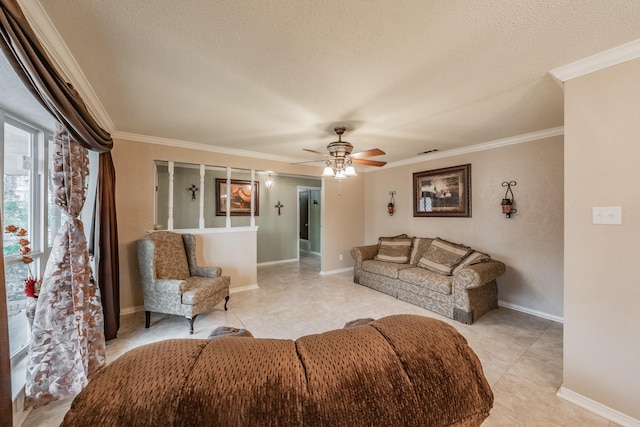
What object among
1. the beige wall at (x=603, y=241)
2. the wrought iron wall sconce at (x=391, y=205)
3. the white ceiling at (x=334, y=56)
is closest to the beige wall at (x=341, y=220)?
the wrought iron wall sconce at (x=391, y=205)

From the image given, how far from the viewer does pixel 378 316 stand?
10.3ft

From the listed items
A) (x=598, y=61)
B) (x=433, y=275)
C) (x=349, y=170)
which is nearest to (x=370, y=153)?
(x=349, y=170)

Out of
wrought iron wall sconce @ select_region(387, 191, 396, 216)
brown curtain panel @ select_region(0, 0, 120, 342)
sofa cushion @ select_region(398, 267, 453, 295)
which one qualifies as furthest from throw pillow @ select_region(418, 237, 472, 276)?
brown curtain panel @ select_region(0, 0, 120, 342)

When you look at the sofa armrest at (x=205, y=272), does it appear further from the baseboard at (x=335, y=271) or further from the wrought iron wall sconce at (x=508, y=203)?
the wrought iron wall sconce at (x=508, y=203)

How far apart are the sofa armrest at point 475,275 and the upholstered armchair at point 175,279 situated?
3003mm

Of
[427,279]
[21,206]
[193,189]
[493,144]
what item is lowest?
[427,279]

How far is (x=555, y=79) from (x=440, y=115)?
90 cm

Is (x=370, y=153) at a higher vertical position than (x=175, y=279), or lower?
higher

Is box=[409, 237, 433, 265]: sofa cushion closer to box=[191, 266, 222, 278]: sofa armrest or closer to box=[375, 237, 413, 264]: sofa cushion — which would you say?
box=[375, 237, 413, 264]: sofa cushion

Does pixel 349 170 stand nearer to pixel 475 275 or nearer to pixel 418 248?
pixel 475 275

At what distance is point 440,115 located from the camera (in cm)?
259

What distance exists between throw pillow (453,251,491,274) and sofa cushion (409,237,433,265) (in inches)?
29.0

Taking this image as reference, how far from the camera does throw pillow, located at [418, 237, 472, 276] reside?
355 centimetres

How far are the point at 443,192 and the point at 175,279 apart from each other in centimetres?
432
